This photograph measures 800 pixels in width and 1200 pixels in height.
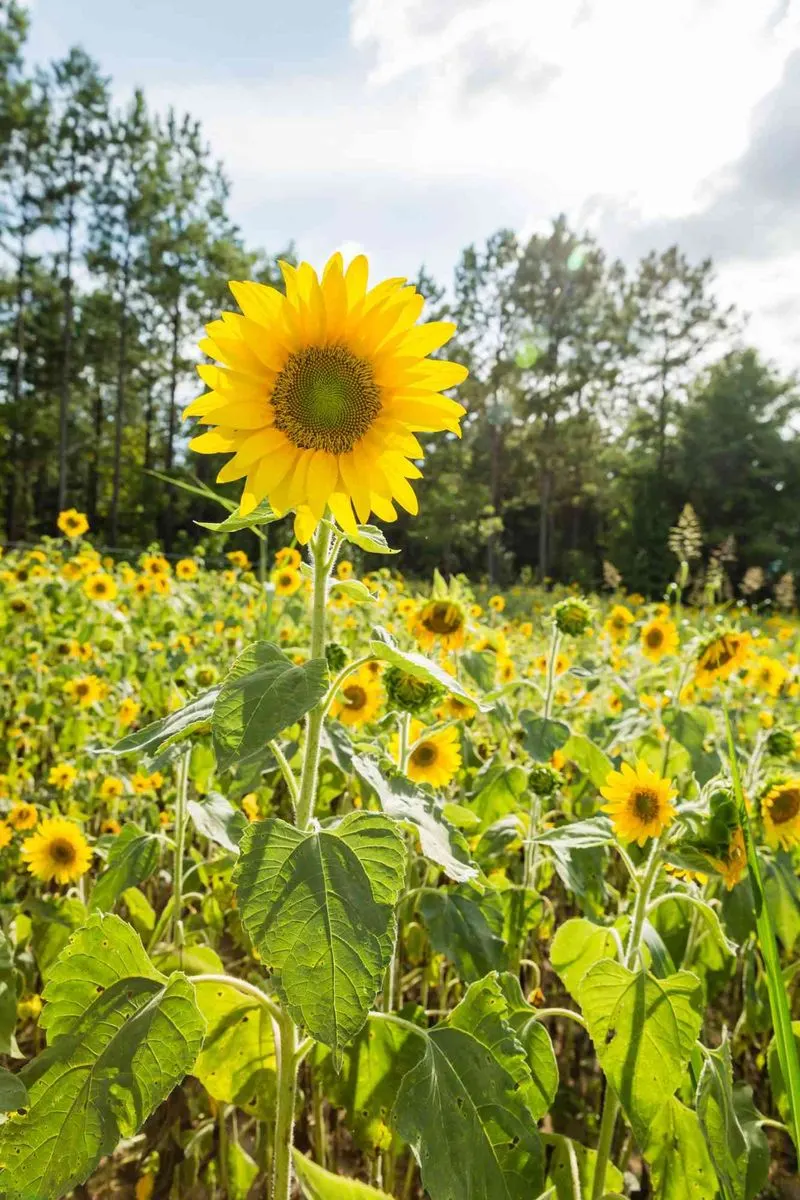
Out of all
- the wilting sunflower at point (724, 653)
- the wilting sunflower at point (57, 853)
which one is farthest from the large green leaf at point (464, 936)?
the wilting sunflower at point (724, 653)

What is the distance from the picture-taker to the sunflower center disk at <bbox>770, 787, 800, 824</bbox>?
1.63 metres

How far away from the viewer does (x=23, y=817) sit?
220 centimetres

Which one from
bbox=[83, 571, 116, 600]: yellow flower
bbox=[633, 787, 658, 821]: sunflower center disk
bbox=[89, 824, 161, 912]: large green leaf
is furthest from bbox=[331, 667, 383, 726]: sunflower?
bbox=[83, 571, 116, 600]: yellow flower

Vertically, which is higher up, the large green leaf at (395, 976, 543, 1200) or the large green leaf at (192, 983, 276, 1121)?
the large green leaf at (395, 976, 543, 1200)

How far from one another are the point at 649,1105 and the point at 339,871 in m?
0.61

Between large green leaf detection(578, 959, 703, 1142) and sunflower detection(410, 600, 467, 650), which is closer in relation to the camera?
large green leaf detection(578, 959, 703, 1142)

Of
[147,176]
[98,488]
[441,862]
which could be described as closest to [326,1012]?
[441,862]

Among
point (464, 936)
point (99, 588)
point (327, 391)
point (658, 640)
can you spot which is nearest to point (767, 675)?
point (658, 640)

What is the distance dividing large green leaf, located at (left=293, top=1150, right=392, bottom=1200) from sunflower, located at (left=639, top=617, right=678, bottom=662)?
2200mm

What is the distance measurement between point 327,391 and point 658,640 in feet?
7.48

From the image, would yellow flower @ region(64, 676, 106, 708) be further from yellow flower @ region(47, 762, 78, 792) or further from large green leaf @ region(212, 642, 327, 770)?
large green leaf @ region(212, 642, 327, 770)

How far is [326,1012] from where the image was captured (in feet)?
2.73

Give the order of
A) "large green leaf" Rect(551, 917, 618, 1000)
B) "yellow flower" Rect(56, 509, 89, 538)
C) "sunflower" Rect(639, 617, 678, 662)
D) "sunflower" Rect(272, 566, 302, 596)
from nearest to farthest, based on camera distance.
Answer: "large green leaf" Rect(551, 917, 618, 1000), "sunflower" Rect(639, 617, 678, 662), "sunflower" Rect(272, 566, 302, 596), "yellow flower" Rect(56, 509, 89, 538)

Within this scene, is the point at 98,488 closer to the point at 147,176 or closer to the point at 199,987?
the point at 147,176
